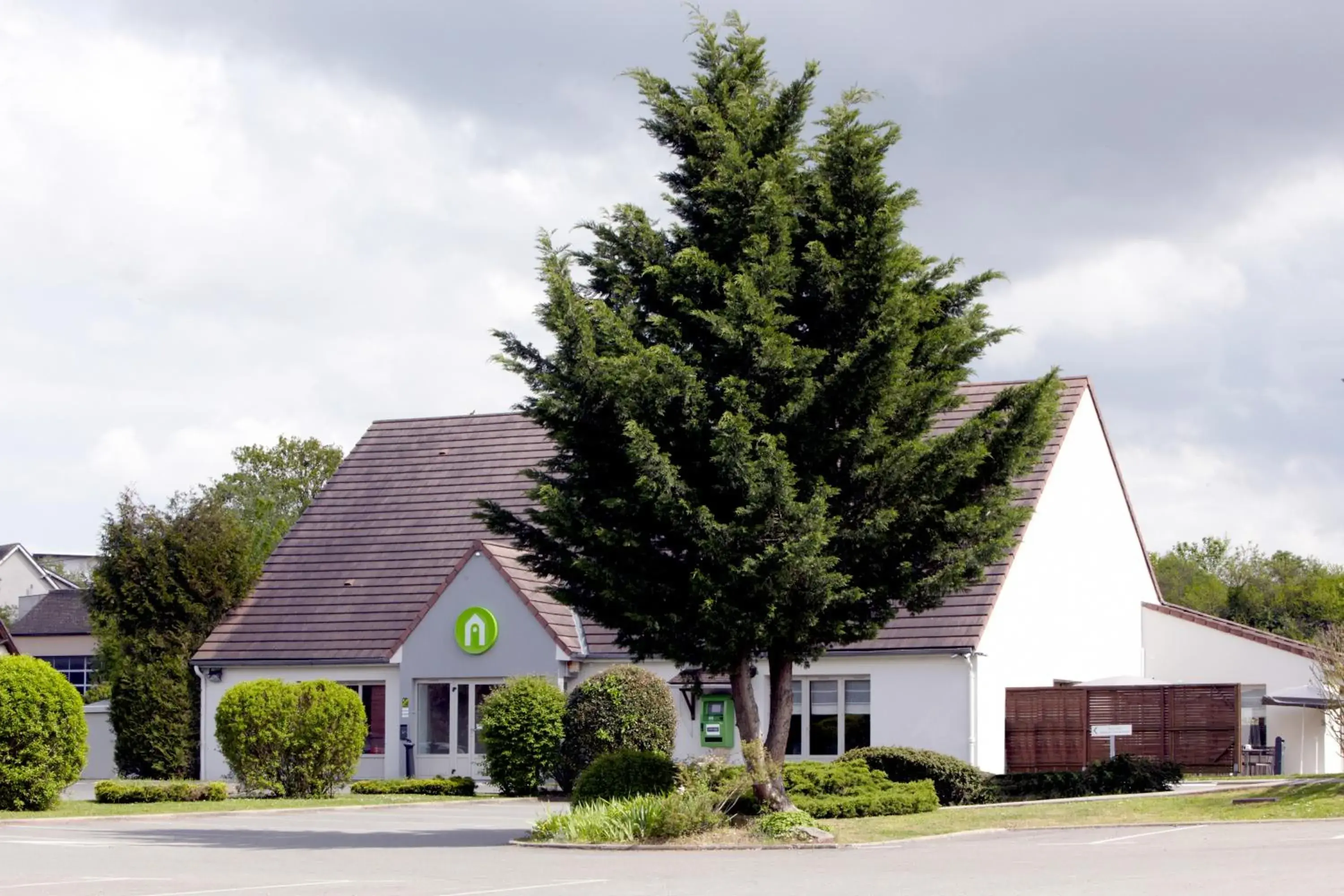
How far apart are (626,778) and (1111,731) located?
45.7 ft

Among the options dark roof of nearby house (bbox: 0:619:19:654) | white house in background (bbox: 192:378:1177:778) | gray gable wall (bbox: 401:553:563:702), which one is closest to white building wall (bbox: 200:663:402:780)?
white house in background (bbox: 192:378:1177:778)

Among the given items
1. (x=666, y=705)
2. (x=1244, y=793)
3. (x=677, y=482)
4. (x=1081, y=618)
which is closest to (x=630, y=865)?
(x=677, y=482)

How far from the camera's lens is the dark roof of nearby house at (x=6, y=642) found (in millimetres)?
53312

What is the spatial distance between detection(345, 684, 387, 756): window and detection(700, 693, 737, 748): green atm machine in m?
8.34

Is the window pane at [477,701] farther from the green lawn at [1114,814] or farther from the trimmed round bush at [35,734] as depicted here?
the green lawn at [1114,814]

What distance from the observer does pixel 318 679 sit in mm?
39344

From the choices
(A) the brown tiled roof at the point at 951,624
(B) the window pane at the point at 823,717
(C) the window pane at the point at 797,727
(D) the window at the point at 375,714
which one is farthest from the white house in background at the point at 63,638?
(A) the brown tiled roof at the point at 951,624

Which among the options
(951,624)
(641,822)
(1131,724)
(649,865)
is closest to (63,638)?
(951,624)

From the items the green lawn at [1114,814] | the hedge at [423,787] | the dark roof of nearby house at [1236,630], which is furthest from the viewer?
the dark roof of nearby house at [1236,630]

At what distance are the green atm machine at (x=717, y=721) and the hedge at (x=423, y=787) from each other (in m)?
5.12

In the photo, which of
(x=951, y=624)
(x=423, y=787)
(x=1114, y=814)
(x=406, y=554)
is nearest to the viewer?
(x=1114, y=814)

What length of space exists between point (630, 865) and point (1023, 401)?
8.71m

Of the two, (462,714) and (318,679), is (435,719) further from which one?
(318,679)

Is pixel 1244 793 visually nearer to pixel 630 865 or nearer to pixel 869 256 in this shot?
pixel 869 256
